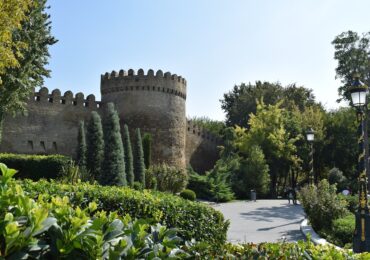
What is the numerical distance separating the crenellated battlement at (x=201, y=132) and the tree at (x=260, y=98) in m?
5.01

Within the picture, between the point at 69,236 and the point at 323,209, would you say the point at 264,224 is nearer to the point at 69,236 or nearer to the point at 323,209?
the point at 323,209

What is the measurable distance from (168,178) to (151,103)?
6.67 metres

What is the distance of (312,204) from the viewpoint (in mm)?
13148

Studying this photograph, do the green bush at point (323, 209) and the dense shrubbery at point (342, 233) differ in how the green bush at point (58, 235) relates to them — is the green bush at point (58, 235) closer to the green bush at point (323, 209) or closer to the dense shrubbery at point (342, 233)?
the dense shrubbery at point (342, 233)

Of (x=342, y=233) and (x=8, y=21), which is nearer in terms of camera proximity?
(x=342, y=233)

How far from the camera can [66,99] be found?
2953 cm

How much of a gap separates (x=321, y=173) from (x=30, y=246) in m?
39.3

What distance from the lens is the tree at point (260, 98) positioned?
1718 inches

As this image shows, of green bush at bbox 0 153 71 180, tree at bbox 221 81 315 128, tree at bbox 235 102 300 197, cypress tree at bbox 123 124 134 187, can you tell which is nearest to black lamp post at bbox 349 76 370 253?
cypress tree at bbox 123 124 134 187

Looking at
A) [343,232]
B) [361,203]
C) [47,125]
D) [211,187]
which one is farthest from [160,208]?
[47,125]

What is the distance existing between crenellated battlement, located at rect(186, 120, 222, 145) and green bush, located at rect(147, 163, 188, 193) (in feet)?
31.1

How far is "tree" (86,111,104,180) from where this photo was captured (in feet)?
70.1

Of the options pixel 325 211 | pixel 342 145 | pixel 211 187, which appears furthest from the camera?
pixel 342 145

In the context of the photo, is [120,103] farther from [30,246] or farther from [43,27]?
[30,246]
